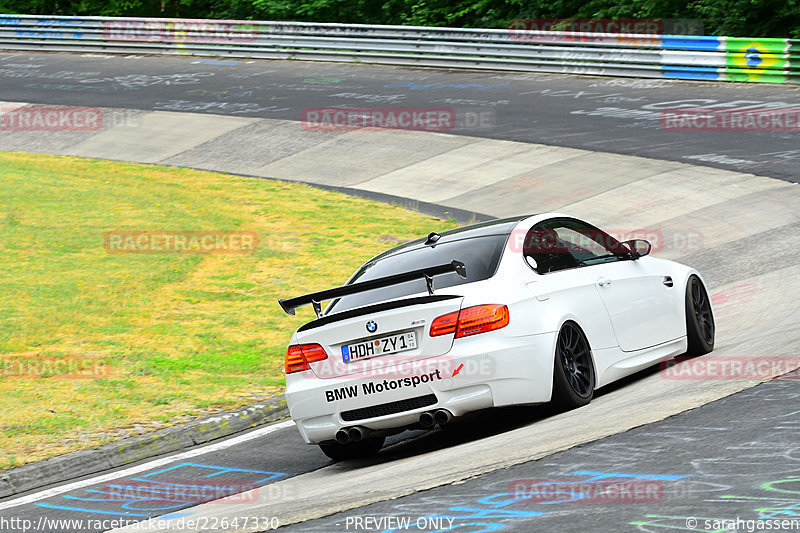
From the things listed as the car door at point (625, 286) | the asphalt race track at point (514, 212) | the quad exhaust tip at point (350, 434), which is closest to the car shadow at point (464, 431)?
the asphalt race track at point (514, 212)

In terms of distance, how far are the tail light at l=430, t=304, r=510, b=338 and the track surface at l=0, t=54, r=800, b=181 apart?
35.6ft

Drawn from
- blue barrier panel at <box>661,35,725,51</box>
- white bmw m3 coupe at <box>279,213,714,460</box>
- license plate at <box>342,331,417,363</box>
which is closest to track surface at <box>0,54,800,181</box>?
blue barrier panel at <box>661,35,725,51</box>

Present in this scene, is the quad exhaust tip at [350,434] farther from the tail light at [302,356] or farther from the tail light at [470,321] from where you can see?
the tail light at [470,321]

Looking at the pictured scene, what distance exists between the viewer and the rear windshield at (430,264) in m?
7.52

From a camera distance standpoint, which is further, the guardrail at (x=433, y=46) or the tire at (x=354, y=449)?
the guardrail at (x=433, y=46)

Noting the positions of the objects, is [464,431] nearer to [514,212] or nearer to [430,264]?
[430,264]

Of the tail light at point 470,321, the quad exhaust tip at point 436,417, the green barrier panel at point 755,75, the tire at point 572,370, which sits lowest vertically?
the quad exhaust tip at point 436,417

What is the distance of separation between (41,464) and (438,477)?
3.22m

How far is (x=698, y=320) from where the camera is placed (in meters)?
9.16

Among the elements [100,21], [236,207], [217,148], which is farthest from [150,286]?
[100,21]

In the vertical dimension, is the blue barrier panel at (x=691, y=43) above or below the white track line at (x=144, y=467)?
above

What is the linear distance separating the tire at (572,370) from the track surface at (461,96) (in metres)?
10.1

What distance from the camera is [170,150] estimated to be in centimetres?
2420

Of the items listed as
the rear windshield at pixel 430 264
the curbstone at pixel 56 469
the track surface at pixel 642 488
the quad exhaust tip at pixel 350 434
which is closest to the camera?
the track surface at pixel 642 488
